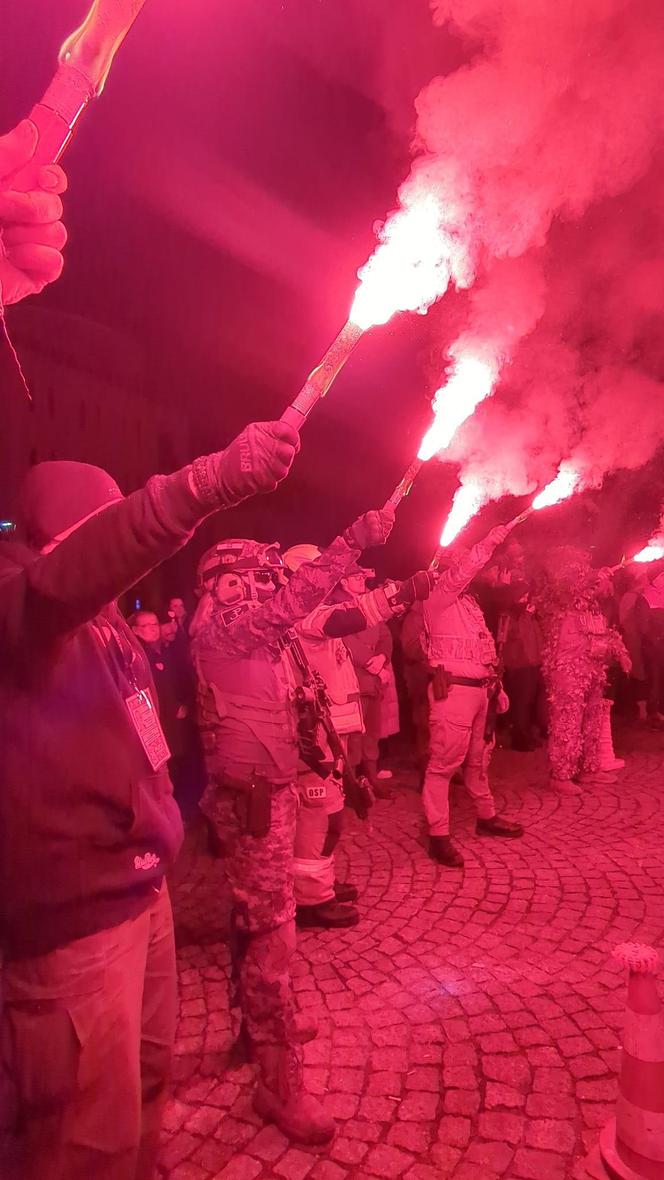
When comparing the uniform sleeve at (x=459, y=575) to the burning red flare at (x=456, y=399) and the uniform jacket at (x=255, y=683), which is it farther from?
the uniform jacket at (x=255, y=683)

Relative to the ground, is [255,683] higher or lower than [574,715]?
higher

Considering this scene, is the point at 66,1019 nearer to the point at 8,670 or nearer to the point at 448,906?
the point at 8,670

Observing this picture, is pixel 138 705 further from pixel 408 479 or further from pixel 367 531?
pixel 408 479

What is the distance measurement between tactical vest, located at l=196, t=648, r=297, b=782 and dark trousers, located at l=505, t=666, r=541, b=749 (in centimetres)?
666

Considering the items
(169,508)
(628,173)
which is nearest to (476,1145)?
(169,508)

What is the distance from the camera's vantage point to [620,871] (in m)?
5.89

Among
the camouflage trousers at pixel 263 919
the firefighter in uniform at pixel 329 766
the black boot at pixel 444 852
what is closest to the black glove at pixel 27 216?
the camouflage trousers at pixel 263 919

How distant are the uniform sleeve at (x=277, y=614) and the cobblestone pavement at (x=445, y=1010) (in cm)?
218

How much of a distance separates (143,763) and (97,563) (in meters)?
0.85

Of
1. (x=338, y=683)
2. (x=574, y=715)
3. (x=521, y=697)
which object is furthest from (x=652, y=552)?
(x=338, y=683)

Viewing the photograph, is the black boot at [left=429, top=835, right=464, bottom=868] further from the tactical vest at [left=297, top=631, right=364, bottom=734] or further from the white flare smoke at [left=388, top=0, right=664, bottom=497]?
the white flare smoke at [left=388, top=0, right=664, bottom=497]

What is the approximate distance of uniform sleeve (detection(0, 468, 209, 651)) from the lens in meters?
1.67

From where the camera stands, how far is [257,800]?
3748 millimetres

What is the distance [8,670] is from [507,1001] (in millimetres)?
3676
